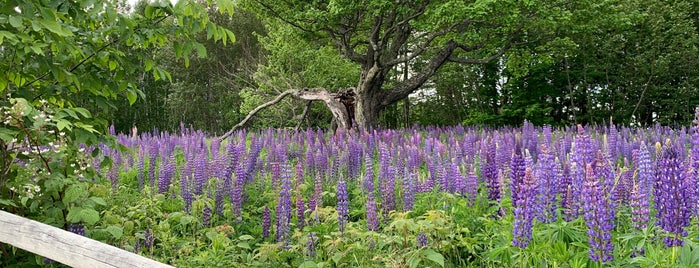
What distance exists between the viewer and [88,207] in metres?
3.47

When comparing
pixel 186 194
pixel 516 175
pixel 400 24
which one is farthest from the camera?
pixel 400 24

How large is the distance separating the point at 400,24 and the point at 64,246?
1026 centimetres

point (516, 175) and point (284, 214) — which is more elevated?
point (516, 175)

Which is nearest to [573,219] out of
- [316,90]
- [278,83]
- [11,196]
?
[11,196]

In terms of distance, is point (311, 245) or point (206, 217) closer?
point (311, 245)

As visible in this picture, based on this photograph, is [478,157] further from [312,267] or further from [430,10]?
[430,10]

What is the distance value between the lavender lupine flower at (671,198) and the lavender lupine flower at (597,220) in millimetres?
260

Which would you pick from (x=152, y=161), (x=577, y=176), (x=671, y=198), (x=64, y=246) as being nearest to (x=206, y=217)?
(x=64, y=246)

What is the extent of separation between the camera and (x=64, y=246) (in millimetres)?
2693

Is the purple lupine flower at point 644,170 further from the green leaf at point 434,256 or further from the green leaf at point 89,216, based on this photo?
the green leaf at point 89,216

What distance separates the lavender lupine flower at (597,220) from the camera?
2807 millimetres

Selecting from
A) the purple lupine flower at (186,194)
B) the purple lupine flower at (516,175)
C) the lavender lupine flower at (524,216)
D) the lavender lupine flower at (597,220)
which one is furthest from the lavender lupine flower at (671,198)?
the purple lupine flower at (186,194)

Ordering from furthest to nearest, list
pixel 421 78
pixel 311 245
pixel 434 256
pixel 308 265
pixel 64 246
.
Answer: pixel 421 78 < pixel 311 245 < pixel 308 265 < pixel 434 256 < pixel 64 246

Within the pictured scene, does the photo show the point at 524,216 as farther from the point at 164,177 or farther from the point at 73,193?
the point at 164,177
